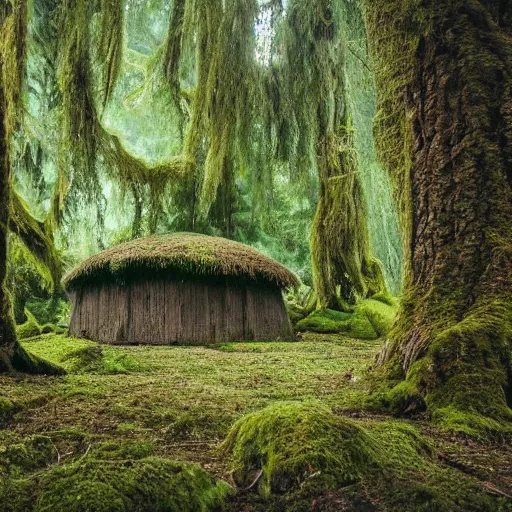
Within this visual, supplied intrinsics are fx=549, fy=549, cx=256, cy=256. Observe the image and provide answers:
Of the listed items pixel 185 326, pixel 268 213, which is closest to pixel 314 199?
pixel 268 213

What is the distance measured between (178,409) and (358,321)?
366 inches

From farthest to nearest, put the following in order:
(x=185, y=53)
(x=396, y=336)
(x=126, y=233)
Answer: (x=126, y=233)
(x=185, y=53)
(x=396, y=336)

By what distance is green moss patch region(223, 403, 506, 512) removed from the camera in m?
1.51

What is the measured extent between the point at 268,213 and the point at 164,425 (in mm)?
10668

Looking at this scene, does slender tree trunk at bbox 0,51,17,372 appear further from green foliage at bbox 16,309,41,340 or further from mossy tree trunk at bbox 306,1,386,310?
mossy tree trunk at bbox 306,1,386,310

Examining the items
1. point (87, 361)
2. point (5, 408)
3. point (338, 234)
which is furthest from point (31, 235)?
point (338, 234)

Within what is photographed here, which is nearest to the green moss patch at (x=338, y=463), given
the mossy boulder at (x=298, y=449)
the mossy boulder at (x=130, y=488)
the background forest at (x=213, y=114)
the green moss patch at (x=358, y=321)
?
the mossy boulder at (x=298, y=449)

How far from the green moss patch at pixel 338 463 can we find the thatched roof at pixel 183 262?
8863 millimetres

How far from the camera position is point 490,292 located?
3029 mm

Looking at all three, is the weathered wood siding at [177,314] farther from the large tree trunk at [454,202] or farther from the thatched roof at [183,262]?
the large tree trunk at [454,202]

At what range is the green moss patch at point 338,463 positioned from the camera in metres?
1.51

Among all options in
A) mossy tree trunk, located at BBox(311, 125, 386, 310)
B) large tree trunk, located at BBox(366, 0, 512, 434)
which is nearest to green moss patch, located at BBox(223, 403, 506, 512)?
large tree trunk, located at BBox(366, 0, 512, 434)

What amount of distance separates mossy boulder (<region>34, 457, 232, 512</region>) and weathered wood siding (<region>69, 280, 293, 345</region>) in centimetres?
918

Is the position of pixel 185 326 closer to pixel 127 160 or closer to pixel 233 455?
pixel 127 160
